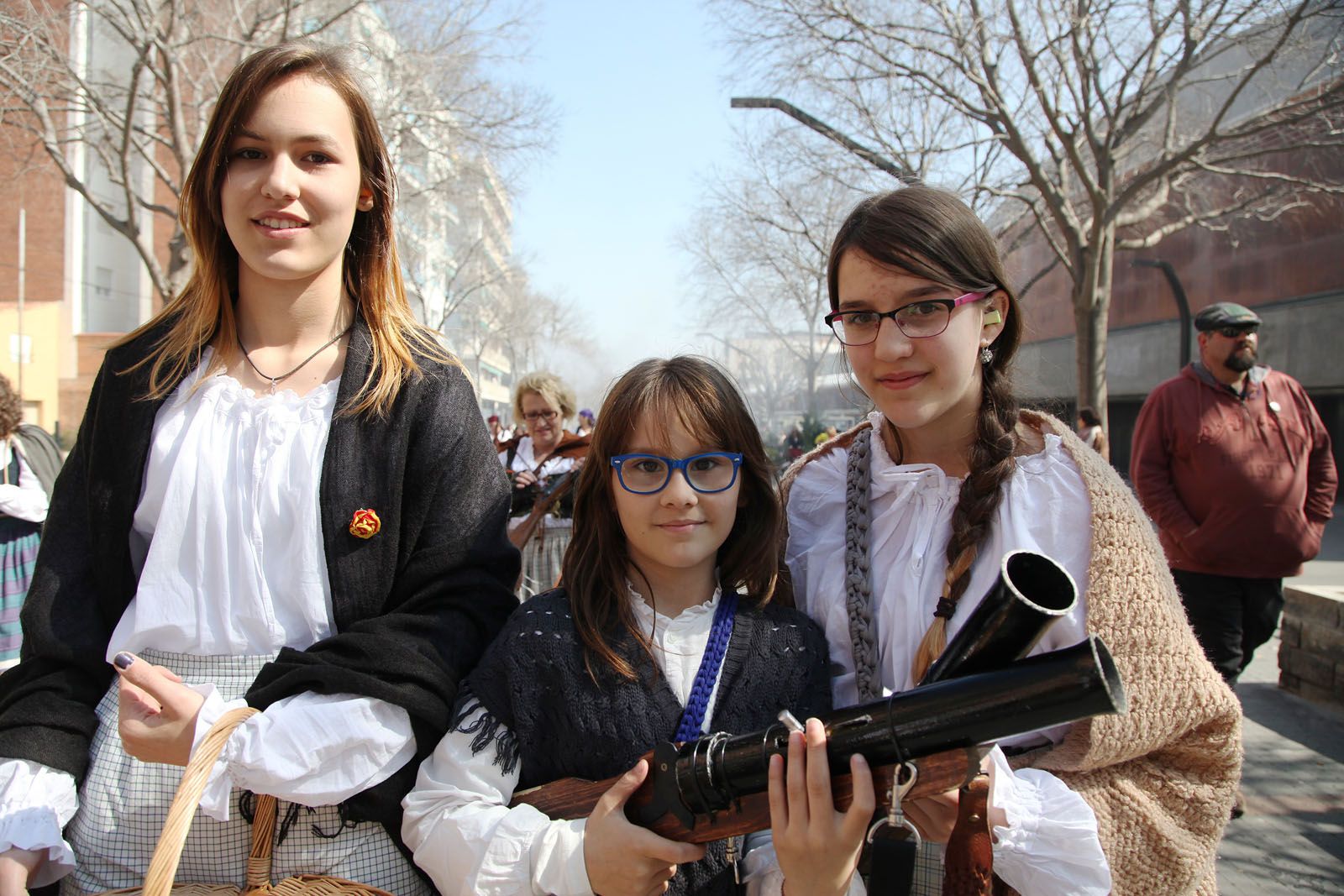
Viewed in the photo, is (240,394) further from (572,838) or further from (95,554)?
(572,838)

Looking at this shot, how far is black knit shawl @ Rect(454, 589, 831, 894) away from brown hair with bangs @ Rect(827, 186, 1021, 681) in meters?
0.28

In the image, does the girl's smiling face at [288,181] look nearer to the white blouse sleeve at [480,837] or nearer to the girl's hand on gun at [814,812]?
the white blouse sleeve at [480,837]

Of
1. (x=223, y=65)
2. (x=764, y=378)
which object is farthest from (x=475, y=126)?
(x=764, y=378)

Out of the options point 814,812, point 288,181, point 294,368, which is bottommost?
point 814,812

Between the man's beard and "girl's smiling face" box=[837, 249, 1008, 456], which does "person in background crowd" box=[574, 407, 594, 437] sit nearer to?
the man's beard

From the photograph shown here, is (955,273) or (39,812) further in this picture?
(955,273)

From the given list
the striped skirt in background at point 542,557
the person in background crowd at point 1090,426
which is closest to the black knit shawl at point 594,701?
the striped skirt in background at point 542,557

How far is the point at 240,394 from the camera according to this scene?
1.69 meters

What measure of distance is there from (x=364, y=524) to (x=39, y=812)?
65 centimetres

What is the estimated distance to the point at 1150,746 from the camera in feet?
5.20

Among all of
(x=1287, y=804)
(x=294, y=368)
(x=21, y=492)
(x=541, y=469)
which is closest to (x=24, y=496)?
(x=21, y=492)

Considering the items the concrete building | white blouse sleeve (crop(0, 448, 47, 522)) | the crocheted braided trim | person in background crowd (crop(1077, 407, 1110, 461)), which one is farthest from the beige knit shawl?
the concrete building

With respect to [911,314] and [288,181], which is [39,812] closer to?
[288,181]

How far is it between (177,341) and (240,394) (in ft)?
0.62
